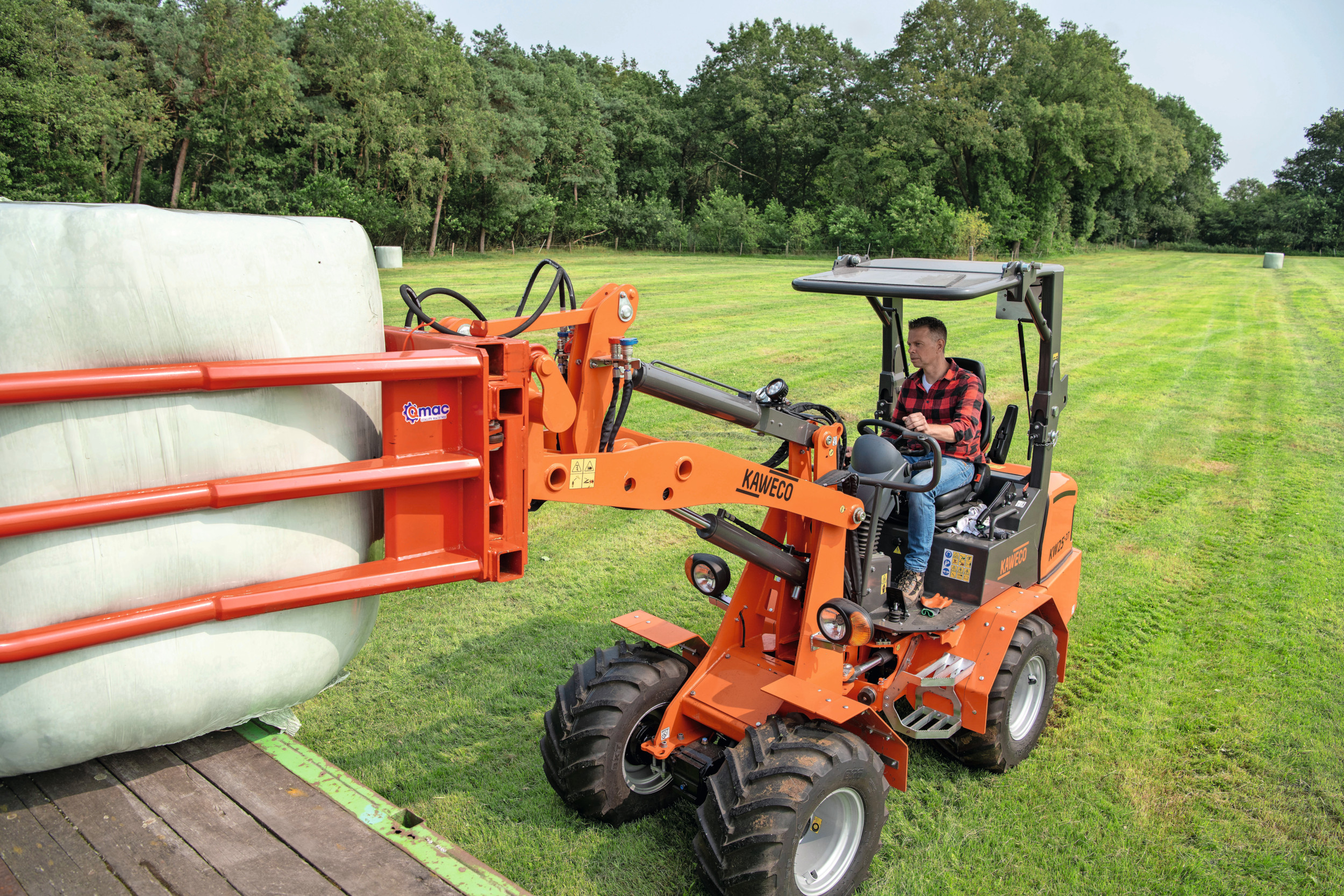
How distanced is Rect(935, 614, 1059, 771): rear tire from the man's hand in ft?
3.59

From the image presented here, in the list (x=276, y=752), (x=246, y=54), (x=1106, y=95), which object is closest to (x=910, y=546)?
(x=276, y=752)

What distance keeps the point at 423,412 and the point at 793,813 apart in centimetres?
213

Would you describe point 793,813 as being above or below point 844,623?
below

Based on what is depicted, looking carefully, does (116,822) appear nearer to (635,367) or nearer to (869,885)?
(635,367)

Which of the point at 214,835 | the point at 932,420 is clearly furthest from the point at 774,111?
the point at 214,835

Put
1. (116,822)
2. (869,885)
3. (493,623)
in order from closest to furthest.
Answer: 1. (116,822)
2. (869,885)
3. (493,623)

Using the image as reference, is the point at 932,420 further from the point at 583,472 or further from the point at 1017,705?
the point at 583,472

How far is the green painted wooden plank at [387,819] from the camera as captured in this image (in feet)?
9.87

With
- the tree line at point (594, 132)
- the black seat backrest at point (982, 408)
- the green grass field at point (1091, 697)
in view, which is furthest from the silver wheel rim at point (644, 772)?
the tree line at point (594, 132)

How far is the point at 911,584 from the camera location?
16.0 feet

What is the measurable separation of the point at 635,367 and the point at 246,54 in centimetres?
4477

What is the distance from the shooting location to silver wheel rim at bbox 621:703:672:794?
14.4 feet

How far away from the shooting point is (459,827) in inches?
174

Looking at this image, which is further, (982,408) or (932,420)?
(932,420)
